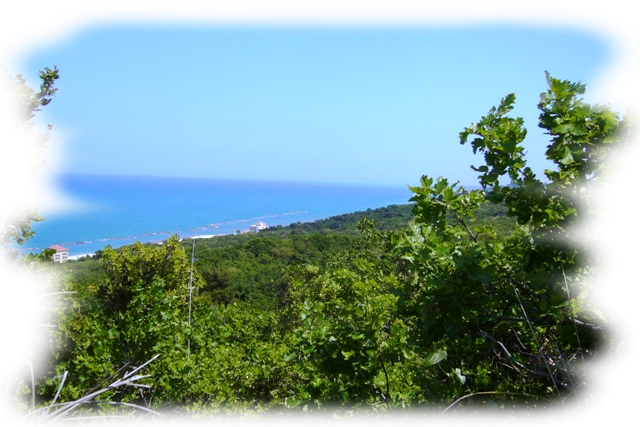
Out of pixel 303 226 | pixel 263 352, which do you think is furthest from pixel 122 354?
pixel 303 226

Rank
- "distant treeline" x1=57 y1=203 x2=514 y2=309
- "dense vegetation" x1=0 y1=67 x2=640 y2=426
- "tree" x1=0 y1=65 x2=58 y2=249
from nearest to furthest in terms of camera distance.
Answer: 1. "dense vegetation" x1=0 y1=67 x2=640 y2=426
2. "tree" x1=0 y1=65 x2=58 y2=249
3. "distant treeline" x1=57 y1=203 x2=514 y2=309

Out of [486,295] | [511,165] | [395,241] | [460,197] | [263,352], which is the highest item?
[511,165]

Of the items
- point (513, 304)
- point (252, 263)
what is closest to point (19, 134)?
point (513, 304)

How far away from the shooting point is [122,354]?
514 centimetres

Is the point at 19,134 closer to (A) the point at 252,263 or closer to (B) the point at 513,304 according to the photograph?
(B) the point at 513,304

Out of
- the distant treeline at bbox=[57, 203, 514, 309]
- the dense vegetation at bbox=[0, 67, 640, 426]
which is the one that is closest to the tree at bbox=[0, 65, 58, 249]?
the dense vegetation at bbox=[0, 67, 640, 426]

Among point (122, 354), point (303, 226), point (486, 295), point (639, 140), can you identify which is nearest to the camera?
point (639, 140)

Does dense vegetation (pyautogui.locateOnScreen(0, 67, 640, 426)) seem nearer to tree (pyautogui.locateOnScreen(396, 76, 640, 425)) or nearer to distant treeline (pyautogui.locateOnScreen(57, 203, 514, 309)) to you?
tree (pyautogui.locateOnScreen(396, 76, 640, 425))

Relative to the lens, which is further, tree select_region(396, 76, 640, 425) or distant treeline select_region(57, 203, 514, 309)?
distant treeline select_region(57, 203, 514, 309)

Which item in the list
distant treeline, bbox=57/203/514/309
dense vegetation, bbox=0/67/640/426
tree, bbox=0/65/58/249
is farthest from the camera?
distant treeline, bbox=57/203/514/309

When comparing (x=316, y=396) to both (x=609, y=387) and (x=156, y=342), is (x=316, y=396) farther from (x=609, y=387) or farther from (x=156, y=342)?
(x=156, y=342)

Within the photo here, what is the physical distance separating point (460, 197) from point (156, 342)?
3.68m

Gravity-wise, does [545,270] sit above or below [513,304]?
above

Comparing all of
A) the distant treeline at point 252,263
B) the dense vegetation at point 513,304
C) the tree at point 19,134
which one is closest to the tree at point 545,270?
the dense vegetation at point 513,304
